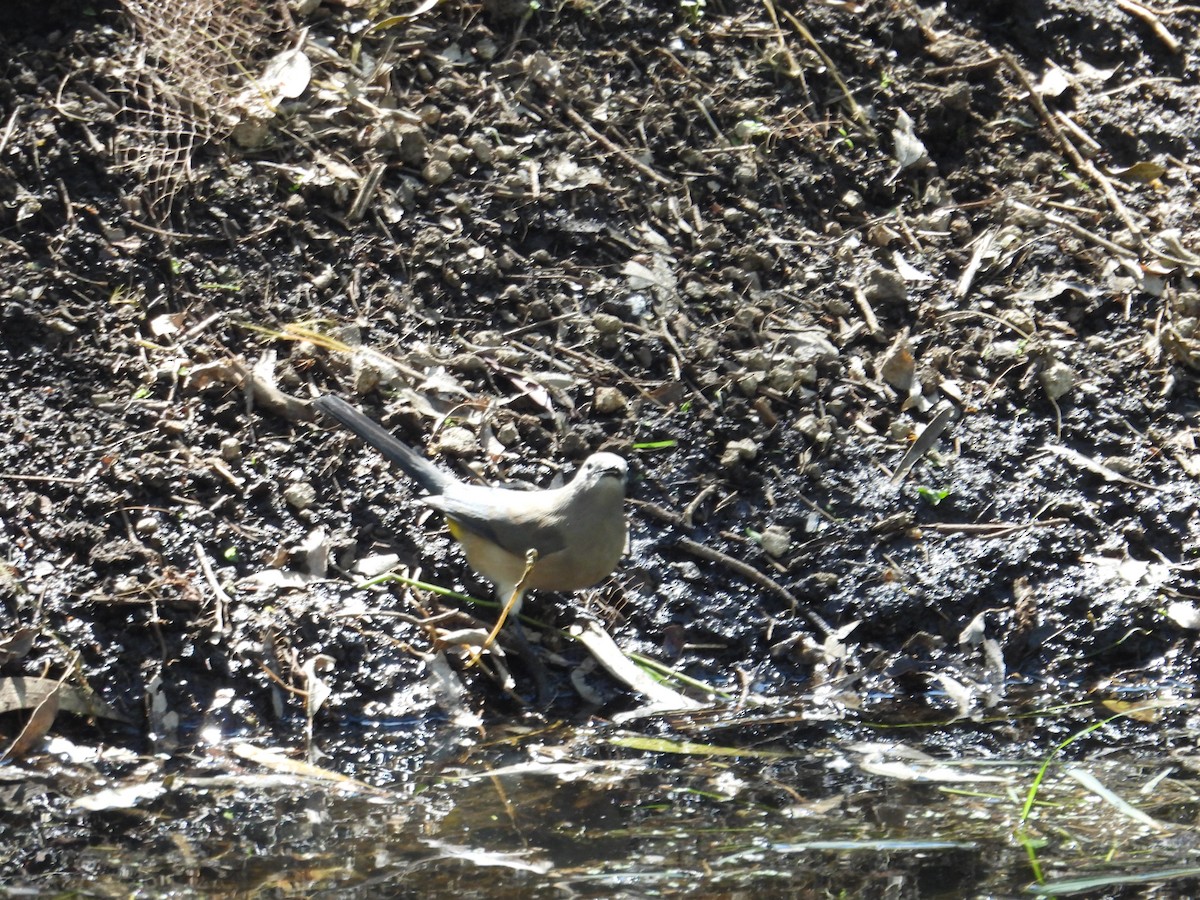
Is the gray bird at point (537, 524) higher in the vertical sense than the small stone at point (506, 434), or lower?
lower

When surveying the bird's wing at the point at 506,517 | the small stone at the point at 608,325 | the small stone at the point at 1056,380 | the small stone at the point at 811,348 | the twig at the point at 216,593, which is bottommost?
the twig at the point at 216,593

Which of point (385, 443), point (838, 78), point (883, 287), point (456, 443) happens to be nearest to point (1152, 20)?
point (838, 78)

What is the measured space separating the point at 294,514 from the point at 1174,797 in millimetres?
3050

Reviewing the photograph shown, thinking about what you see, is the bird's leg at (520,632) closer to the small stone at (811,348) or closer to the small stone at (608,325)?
the small stone at (608,325)

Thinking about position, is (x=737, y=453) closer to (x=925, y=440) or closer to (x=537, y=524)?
(x=925, y=440)

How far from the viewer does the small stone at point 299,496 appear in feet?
15.0

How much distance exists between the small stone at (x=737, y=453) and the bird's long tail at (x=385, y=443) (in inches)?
45.0

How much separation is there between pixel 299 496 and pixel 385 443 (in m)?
0.37

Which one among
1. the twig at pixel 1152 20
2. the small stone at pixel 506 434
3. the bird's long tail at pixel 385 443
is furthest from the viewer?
the twig at pixel 1152 20

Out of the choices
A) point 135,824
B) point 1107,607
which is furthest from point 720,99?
point 135,824

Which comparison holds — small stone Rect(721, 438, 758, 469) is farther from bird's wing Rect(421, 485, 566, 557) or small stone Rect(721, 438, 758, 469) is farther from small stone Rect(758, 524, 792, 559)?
bird's wing Rect(421, 485, 566, 557)

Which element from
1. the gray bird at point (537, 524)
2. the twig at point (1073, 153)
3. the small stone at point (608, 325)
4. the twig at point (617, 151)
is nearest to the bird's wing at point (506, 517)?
the gray bird at point (537, 524)

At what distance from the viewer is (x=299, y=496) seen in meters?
4.58

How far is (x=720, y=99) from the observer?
627cm
